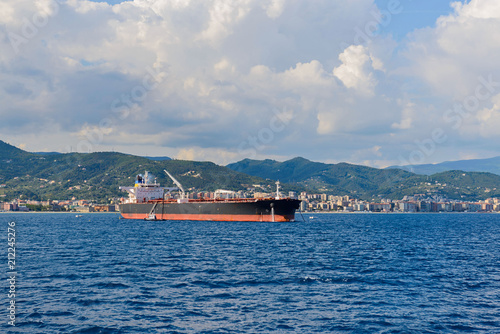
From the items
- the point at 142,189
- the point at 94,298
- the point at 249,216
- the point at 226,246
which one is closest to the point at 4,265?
the point at 94,298

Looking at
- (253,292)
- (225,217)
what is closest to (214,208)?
(225,217)

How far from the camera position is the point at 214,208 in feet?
380

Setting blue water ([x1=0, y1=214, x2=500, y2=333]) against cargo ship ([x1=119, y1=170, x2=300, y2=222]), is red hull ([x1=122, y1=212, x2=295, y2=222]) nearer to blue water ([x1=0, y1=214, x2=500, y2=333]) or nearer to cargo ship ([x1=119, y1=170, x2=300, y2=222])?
cargo ship ([x1=119, y1=170, x2=300, y2=222])

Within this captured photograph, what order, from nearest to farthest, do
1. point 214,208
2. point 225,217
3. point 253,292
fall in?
point 253,292, point 225,217, point 214,208

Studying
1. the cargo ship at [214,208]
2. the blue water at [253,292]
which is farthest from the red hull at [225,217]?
the blue water at [253,292]

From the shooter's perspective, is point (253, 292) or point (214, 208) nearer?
point (253, 292)

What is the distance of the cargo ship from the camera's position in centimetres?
10881

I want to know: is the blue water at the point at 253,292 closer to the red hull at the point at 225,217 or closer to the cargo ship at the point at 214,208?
the cargo ship at the point at 214,208

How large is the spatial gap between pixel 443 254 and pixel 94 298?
4209 centimetres

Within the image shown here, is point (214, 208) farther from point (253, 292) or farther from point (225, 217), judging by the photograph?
point (253, 292)

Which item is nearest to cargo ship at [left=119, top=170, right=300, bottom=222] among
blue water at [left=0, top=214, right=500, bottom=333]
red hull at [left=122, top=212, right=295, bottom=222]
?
red hull at [left=122, top=212, right=295, bottom=222]

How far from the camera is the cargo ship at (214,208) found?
108812 millimetres

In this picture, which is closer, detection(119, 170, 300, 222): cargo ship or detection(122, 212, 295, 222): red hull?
detection(119, 170, 300, 222): cargo ship

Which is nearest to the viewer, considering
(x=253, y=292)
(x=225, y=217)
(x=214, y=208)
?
(x=253, y=292)
